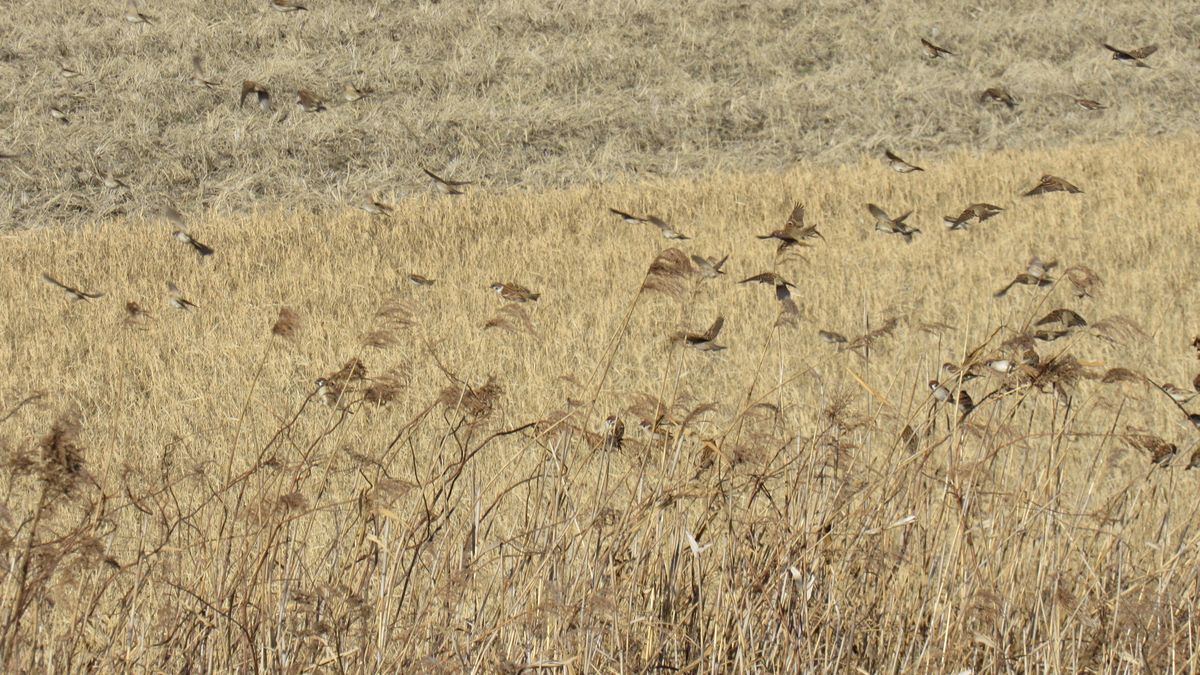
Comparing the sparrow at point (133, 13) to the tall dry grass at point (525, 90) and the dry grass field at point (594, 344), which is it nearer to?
the tall dry grass at point (525, 90)

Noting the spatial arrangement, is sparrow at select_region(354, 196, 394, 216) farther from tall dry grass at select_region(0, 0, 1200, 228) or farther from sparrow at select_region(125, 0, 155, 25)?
sparrow at select_region(125, 0, 155, 25)

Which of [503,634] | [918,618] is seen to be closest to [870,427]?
[918,618]

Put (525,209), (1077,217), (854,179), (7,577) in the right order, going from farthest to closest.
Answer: (854,179), (525,209), (1077,217), (7,577)

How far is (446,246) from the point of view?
10.1 m

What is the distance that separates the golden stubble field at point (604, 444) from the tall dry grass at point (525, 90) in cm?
144

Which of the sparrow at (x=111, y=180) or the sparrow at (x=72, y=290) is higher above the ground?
the sparrow at (x=72, y=290)

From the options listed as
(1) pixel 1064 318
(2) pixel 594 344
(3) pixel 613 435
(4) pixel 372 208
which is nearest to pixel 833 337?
(2) pixel 594 344

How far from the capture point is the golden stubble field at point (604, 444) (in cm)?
246

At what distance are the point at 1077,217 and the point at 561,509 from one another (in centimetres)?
818

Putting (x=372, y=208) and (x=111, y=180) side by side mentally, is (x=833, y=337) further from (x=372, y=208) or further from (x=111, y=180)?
(x=111, y=180)

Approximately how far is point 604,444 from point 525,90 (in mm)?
13697

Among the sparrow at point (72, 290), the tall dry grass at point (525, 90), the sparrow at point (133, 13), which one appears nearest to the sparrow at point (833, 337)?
the sparrow at point (72, 290)

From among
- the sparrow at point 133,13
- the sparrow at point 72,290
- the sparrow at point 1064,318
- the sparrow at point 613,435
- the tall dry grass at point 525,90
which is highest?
the sparrow at point 1064,318

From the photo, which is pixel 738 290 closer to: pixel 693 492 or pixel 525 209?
pixel 525 209
